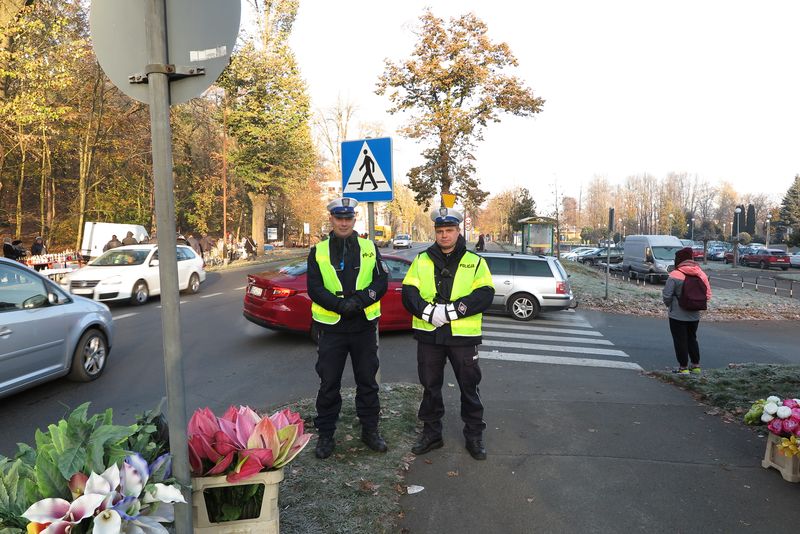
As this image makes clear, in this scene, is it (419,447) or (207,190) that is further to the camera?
(207,190)

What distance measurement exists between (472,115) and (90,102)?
1931cm

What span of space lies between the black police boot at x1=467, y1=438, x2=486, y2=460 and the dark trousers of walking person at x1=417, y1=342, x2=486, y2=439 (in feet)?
0.11

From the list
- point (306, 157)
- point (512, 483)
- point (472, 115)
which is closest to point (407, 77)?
point (472, 115)

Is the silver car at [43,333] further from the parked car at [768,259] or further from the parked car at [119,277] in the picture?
the parked car at [768,259]

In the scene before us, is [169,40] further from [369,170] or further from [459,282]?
[369,170]

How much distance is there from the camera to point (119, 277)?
43.1 feet

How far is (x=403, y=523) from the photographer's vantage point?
10.7ft

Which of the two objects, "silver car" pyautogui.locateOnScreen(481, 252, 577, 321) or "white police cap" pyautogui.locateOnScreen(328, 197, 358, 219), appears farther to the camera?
"silver car" pyautogui.locateOnScreen(481, 252, 577, 321)

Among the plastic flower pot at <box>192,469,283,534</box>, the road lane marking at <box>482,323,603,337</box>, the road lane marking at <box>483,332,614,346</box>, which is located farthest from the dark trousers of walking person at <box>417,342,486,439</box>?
the road lane marking at <box>482,323,603,337</box>

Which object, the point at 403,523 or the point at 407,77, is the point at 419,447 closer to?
the point at 403,523

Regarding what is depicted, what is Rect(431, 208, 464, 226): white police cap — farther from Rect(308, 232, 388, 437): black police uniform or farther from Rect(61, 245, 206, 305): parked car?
Rect(61, 245, 206, 305): parked car

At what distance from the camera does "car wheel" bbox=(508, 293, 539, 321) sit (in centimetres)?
1298

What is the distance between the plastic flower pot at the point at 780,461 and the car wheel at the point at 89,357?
720 cm

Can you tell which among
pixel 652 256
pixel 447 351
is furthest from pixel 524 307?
pixel 652 256
